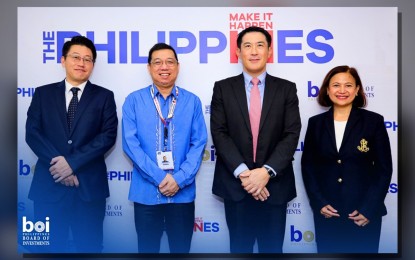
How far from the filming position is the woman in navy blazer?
3.32m

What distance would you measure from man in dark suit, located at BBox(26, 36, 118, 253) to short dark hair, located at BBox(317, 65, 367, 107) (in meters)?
1.78

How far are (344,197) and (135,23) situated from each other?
2.31 m

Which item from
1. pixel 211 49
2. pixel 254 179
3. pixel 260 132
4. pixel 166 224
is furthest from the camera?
pixel 211 49

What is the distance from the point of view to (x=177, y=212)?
10.9 ft

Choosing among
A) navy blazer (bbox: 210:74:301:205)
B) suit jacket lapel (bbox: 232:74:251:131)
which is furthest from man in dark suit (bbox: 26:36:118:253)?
suit jacket lapel (bbox: 232:74:251:131)

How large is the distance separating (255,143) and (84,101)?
4.83ft

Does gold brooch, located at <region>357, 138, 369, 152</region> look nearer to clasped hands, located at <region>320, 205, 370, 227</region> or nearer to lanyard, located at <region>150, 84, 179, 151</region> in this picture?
clasped hands, located at <region>320, 205, 370, 227</region>

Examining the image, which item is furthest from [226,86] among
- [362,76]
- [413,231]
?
[413,231]

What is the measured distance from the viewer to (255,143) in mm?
3295

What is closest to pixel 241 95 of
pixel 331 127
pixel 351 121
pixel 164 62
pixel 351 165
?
pixel 164 62

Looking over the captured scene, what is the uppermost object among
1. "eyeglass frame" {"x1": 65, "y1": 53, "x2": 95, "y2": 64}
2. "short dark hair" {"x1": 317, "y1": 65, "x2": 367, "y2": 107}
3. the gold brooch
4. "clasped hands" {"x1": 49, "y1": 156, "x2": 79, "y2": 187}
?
"eyeglass frame" {"x1": 65, "y1": 53, "x2": 95, "y2": 64}

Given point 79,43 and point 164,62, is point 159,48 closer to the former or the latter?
point 164,62

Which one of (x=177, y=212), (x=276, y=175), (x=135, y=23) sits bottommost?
(x=177, y=212)

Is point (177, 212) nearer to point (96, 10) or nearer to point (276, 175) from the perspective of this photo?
point (276, 175)
